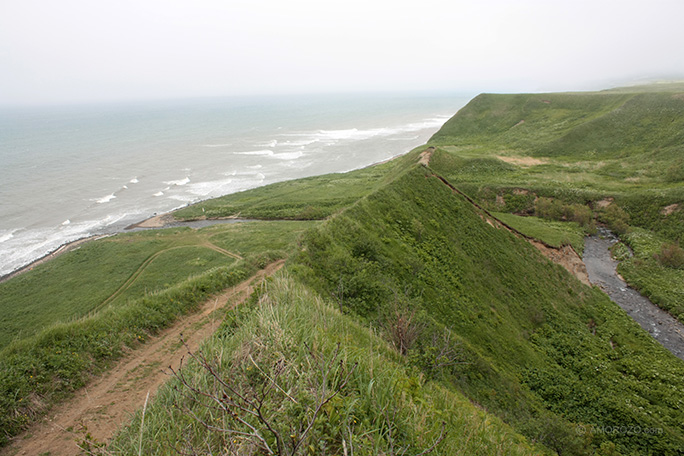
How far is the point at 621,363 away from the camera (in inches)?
677

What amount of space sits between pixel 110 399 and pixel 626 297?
3499 cm

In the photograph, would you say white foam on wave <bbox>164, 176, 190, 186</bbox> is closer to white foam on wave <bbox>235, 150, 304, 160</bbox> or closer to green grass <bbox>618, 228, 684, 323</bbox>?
white foam on wave <bbox>235, 150, 304, 160</bbox>

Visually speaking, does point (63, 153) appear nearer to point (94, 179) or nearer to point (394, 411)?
point (94, 179)

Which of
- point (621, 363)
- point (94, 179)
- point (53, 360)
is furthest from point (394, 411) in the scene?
point (94, 179)

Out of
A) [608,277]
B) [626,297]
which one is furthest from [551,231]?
[626,297]

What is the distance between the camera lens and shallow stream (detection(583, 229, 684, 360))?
21.9m

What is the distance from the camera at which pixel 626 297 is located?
26.0 m

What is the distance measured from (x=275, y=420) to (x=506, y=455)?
4.39m

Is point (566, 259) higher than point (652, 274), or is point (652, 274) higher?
point (566, 259)

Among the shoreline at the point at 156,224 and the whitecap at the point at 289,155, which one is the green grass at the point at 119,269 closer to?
the shoreline at the point at 156,224

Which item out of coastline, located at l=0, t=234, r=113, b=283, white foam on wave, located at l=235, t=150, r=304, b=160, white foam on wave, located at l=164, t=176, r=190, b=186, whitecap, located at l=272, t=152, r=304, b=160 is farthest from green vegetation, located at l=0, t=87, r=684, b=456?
white foam on wave, located at l=235, t=150, r=304, b=160

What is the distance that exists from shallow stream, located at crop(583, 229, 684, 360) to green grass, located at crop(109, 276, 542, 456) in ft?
83.3

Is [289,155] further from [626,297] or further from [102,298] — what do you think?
[626,297]

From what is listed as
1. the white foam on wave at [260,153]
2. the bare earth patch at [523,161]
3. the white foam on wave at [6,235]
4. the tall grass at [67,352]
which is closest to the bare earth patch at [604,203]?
the bare earth patch at [523,161]
